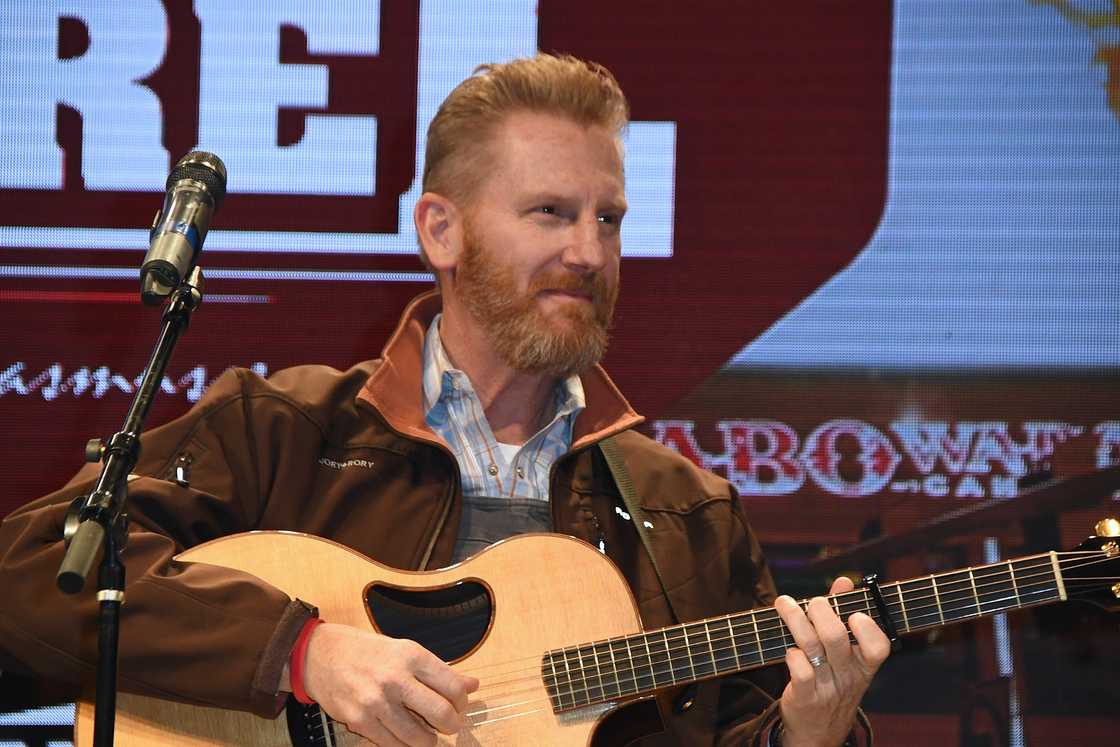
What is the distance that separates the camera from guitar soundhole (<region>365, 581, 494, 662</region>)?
91.4 inches

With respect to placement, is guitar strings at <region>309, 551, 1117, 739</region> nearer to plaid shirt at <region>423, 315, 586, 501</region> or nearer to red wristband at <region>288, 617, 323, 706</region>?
red wristband at <region>288, 617, 323, 706</region>

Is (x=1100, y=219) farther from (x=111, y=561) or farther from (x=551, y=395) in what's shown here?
(x=111, y=561)

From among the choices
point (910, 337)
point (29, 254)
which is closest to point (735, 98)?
point (910, 337)

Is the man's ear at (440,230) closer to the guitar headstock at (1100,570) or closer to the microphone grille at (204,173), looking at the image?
the microphone grille at (204,173)

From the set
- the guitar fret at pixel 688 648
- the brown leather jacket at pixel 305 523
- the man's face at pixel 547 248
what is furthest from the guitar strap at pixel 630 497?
the guitar fret at pixel 688 648

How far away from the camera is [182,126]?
11.6 ft

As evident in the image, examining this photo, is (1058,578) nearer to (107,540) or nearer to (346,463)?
(346,463)

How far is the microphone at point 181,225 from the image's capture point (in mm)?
1813

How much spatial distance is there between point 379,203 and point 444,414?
0.94 meters

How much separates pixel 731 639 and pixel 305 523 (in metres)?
0.90

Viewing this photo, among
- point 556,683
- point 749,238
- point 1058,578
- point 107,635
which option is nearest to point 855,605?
point 1058,578

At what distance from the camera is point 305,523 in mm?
2650

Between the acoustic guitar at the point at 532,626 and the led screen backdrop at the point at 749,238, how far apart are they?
112 centimetres

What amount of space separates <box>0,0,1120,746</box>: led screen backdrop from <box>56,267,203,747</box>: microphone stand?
177cm
